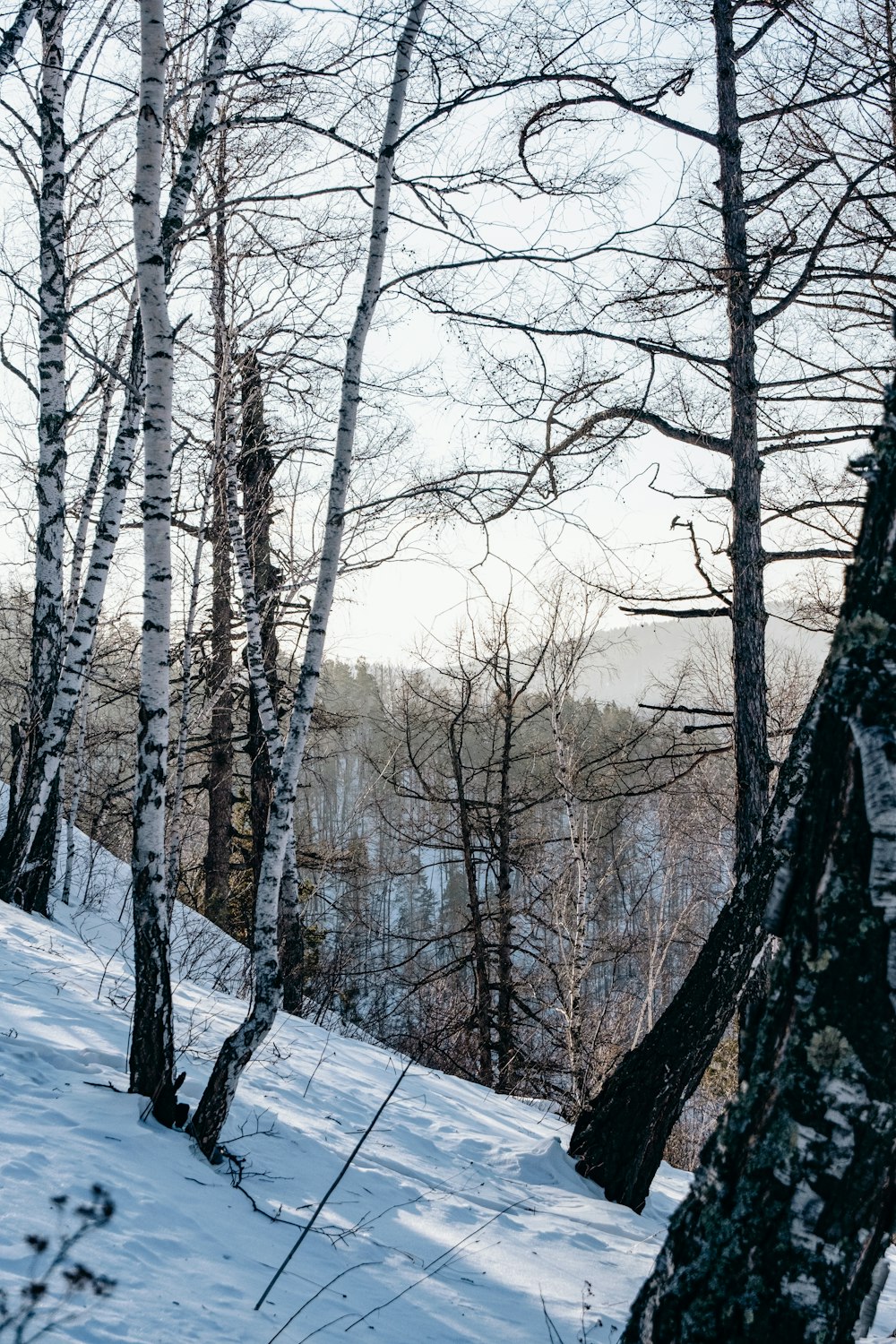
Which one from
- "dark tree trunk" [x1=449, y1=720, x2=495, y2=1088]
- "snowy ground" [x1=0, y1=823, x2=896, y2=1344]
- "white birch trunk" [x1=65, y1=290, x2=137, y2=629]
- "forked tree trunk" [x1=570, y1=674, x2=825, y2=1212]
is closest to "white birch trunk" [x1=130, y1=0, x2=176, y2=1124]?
"snowy ground" [x1=0, y1=823, x2=896, y2=1344]

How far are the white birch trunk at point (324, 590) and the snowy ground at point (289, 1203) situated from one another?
68cm

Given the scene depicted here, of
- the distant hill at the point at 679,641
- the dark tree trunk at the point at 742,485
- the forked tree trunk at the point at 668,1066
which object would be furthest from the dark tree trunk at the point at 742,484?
the forked tree trunk at the point at 668,1066

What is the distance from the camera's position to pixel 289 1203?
3605mm

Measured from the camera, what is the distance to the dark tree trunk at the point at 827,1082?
1370 millimetres

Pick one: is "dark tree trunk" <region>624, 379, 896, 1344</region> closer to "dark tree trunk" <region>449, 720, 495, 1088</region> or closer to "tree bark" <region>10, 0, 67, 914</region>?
"tree bark" <region>10, 0, 67, 914</region>

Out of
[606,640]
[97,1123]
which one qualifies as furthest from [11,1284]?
[606,640]

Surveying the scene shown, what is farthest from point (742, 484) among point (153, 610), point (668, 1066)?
point (153, 610)

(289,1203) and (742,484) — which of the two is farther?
(742,484)

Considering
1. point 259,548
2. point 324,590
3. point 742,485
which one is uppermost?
point 742,485

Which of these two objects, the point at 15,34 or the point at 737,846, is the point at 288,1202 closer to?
the point at 737,846

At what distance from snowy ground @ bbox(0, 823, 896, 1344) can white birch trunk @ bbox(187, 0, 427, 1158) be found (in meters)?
0.68

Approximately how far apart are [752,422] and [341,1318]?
19.2ft

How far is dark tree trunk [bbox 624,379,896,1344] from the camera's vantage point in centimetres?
137

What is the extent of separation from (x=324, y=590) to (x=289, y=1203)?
9.07 ft
